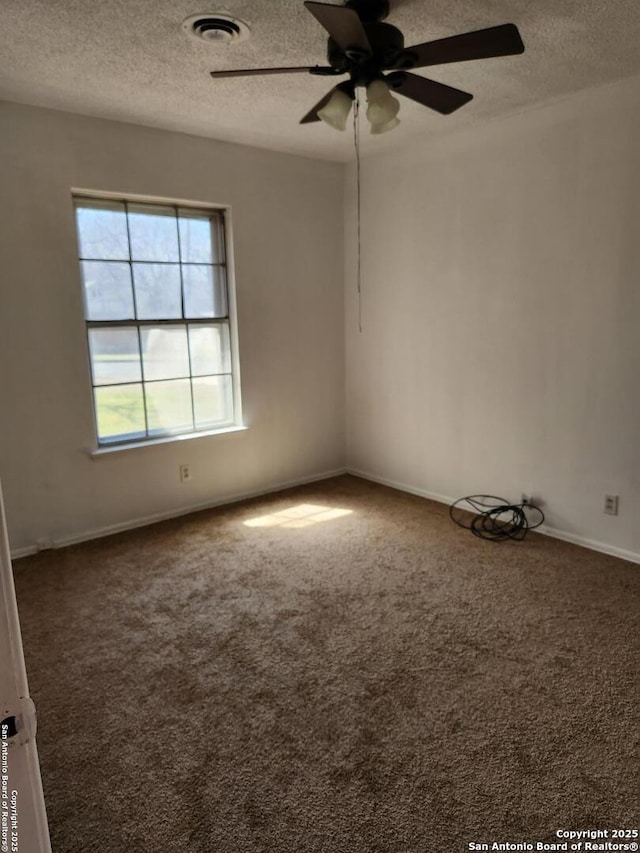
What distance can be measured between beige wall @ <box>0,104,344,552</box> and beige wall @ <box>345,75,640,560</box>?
1.46 ft

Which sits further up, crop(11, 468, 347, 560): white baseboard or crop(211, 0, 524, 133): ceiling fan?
crop(211, 0, 524, 133): ceiling fan

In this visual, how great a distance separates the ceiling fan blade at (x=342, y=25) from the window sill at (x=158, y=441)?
102 inches

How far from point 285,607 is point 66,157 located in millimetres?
2787

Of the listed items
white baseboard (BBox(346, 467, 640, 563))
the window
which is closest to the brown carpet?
white baseboard (BBox(346, 467, 640, 563))

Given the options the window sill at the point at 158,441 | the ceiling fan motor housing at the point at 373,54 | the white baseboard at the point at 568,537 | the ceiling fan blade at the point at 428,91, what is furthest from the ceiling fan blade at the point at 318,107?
the white baseboard at the point at 568,537

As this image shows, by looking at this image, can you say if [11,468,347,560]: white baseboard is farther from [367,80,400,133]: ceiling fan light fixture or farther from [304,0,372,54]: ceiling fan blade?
[304,0,372,54]: ceiling fan blade

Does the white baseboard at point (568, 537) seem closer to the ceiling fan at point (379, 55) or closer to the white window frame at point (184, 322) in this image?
the white window frame at point (184, 322)

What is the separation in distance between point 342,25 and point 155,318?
2367mm

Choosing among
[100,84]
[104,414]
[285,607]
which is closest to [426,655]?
[285,607]

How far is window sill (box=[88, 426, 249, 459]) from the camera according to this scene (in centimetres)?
355

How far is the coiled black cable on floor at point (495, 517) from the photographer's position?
11.7 feet

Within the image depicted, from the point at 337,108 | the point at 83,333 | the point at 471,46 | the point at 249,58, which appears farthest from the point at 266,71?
the point at 83,333

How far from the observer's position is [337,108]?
7.10ft

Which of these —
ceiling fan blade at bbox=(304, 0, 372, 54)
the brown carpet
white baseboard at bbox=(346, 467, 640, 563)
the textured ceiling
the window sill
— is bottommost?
the brown carpet
